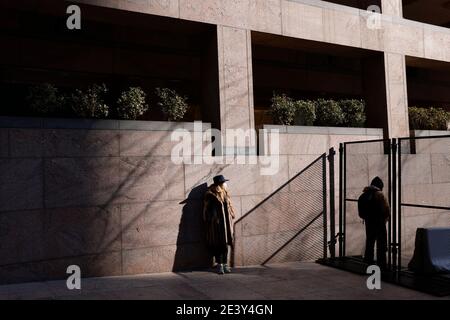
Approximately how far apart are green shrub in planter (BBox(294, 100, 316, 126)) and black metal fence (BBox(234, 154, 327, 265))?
1.05m

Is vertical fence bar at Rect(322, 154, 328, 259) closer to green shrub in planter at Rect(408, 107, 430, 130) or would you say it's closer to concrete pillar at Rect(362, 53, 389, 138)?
concrete pillar at Rect(362, 53, 389, 138)

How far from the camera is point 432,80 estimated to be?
2061cm

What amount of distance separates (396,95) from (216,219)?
7.32 metres

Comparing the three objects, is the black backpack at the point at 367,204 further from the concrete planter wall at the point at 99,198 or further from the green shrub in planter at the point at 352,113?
the green shrub in planter at the point at 352,113

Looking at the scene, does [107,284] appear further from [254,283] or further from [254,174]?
[254,174]

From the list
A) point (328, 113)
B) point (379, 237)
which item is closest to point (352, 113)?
point (328, 113)

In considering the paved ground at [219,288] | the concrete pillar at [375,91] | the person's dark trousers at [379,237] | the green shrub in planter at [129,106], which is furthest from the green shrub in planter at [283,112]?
the paved ground at [219,288]

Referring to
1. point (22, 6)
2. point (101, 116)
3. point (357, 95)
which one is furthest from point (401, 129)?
point (22, 6)


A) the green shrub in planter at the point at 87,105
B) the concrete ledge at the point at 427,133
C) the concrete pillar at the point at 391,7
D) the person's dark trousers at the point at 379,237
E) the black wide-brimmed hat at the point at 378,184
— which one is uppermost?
the concrete pillar at the point at 391,7

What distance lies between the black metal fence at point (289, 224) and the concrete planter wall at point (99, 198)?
1.06 ft

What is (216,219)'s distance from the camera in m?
9.84

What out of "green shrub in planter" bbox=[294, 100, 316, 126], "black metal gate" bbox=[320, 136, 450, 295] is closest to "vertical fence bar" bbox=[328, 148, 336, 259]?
"black metal gate" bbox=[320, 136, 450, 295]

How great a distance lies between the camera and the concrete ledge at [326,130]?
1150 centimetres

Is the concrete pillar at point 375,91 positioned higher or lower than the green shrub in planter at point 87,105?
higher
